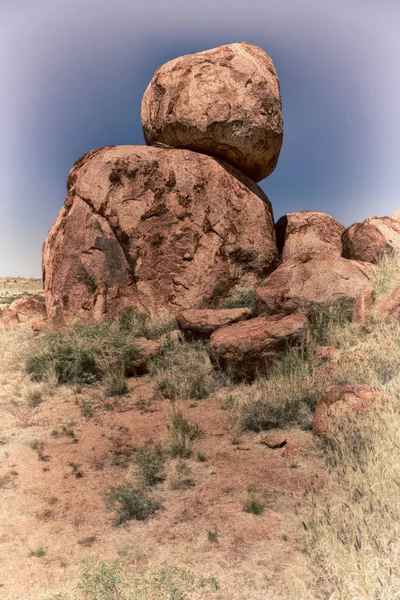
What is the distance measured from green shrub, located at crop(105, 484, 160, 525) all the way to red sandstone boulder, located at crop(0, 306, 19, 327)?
10162 millimetres

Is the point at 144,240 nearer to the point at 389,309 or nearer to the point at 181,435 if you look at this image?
the point at 389,309

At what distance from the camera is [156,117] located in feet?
36.6

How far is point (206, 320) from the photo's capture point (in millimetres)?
8078

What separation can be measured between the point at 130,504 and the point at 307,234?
9.09 metres

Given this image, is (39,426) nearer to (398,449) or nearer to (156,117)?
(398,449)

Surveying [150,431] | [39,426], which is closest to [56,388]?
[39,426]

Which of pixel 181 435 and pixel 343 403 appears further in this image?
pixel 181 435

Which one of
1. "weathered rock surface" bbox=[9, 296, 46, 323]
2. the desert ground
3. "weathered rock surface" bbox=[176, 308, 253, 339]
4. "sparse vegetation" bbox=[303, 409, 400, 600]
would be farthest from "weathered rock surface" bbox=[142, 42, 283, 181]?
"sparse vegetation" bbox=[303, 409, 400, 600]

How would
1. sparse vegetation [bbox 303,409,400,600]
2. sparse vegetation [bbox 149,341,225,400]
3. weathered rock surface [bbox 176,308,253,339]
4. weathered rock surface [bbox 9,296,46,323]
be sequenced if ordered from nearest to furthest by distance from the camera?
sparse vegetation [bbox 303,409,400,600] < sparse vegetation [bbox 149,341,225,400] < weathered rock surface [bbox 176,308,253,339] < weathered rock surface [bbox 9,296,46,323]

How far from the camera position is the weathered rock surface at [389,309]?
22.7 feet

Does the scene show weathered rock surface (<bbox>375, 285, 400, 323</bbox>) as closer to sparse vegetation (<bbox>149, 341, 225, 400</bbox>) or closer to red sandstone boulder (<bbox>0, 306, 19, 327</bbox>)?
sparse vegetation (<bbox>149, 341, 225, 400</bbox>)

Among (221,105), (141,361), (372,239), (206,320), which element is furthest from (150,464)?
(221,105)

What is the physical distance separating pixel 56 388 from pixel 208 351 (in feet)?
8.39

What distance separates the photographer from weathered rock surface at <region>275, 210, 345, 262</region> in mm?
11281
